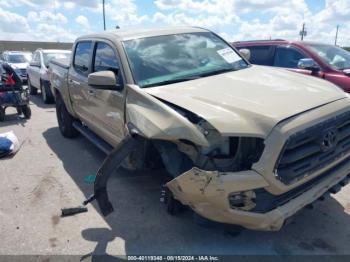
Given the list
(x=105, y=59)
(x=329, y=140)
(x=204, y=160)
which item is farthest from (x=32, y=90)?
(x=329, y=140)

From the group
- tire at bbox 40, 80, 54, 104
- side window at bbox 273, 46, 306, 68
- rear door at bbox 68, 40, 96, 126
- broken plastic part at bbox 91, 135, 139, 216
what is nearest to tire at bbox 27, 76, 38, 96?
tire at bbox 40, 80, 54, 104

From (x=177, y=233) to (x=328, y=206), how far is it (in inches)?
69.9

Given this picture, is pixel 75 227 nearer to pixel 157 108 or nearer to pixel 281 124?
pixel 157 108

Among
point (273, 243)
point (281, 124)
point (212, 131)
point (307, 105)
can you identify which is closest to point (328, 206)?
point (273, 243)

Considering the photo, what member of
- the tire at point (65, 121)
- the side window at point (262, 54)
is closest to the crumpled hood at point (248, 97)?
the side window at point (262, 54)

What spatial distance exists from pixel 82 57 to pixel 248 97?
347cm

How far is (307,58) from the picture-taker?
251 inches

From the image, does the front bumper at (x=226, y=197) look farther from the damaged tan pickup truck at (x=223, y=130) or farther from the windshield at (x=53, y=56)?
the windshield at (x=53, y=56)

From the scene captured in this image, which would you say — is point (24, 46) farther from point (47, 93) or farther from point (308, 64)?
point (308, 64)

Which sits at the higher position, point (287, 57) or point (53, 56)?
point (287, 57)

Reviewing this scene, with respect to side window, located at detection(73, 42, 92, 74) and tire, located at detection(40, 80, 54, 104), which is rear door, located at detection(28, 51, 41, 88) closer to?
tire, located at detection(40, 80, 54, 104)

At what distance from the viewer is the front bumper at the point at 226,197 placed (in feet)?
8.61

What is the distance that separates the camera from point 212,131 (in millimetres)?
2734

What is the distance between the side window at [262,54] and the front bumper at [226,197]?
4.68m
